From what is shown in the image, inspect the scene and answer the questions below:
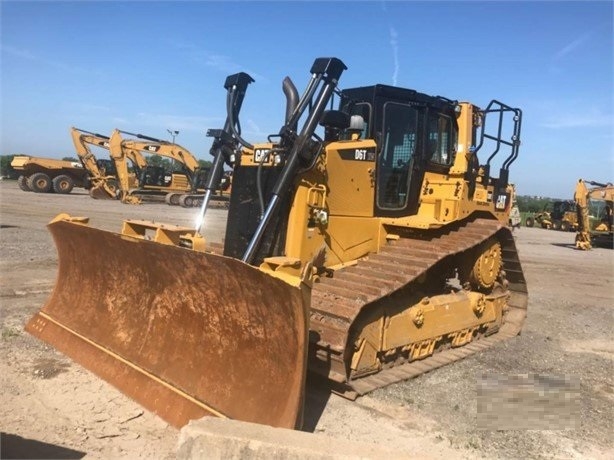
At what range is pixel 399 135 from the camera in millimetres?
6203

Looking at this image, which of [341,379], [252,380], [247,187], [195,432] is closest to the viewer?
[195,432]

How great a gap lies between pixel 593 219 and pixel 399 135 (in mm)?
28533

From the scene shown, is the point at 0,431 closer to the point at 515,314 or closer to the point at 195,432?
the point at 195,432

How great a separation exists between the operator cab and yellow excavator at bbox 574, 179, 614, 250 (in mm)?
20886

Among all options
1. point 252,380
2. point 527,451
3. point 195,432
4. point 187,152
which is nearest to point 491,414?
point 527,451

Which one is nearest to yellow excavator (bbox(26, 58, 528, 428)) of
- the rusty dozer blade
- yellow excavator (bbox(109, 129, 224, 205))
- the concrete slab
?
the rusty dozer blade

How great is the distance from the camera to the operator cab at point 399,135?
237 inches

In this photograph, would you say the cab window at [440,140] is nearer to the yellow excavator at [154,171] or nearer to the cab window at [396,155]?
the cab window at [396,155]

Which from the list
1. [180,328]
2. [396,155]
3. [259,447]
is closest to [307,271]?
[259,447]

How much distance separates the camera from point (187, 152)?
28.9 metres

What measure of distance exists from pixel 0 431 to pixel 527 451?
3.82m

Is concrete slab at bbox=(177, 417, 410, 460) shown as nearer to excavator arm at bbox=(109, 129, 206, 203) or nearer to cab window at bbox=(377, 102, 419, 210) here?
cab window at bbox=(377, 102, 419, 210)

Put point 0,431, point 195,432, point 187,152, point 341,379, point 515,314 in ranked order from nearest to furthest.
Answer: point 195,432 < point 0,431 < point 341,379 < point 515,314 < point 187,152

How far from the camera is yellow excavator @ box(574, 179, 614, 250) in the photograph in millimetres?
24422
